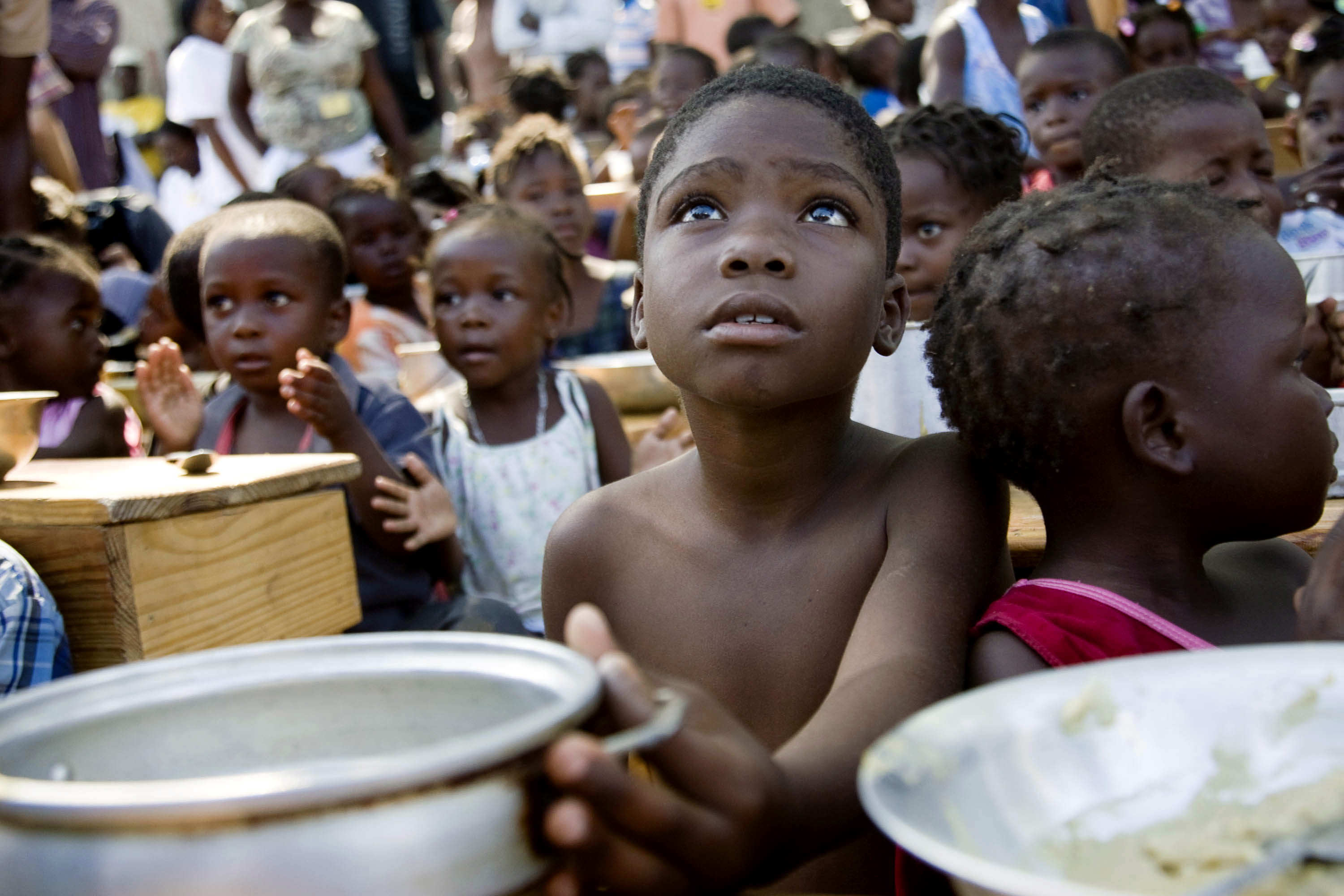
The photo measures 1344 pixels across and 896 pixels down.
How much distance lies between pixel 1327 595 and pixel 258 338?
244 centimetres

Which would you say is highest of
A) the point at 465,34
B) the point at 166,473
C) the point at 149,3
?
the point at 149,3

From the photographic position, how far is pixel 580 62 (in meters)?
7.74

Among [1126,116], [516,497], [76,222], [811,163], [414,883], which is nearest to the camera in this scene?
[414,883]

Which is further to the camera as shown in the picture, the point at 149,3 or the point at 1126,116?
the point at 149,3

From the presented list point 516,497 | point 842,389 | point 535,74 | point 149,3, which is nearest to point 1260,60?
point 535,74

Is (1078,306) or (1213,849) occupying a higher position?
(1078,306)

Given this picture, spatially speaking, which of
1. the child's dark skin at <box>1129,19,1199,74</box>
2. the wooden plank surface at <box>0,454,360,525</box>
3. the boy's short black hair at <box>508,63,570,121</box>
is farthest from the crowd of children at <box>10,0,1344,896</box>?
the boy's short black hair at <box>508,63,570,121</box>

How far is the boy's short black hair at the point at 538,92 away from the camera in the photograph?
6.50 metres

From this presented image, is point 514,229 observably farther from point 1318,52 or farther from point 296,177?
point 1318,52

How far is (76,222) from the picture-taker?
474 centimetres

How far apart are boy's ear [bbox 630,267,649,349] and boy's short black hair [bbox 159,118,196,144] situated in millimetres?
7720

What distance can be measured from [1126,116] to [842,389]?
62.5 inches

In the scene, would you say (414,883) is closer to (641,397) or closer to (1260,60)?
(641,397)

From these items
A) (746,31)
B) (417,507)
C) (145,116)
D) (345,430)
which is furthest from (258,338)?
(145,116)
